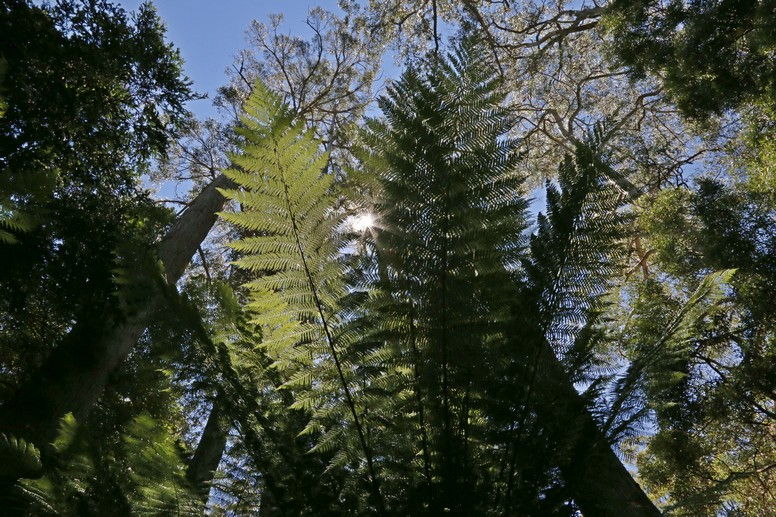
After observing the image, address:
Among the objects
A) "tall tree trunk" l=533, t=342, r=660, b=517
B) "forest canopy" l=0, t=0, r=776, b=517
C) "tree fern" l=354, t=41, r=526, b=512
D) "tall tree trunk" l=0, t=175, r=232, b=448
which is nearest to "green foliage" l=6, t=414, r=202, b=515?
"forest canopy" l=0, t=0, r=776, b=517

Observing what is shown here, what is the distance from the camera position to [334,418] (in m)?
1.29

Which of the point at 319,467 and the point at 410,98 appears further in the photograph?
the point at 410,98

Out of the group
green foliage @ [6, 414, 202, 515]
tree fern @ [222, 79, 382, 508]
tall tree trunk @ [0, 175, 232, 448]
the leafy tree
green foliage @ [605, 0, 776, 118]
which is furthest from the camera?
green foliage @ [605, 0, 776, 118]

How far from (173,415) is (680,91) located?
5822 mm

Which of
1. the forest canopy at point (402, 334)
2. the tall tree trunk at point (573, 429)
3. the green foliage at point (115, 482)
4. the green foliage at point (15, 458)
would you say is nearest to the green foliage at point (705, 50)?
the forest canopy at point (402, 334)

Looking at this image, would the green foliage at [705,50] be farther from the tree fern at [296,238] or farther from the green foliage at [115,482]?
the green foliage at [115,482]

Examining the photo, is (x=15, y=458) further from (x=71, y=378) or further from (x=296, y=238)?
(x=71, y=378)

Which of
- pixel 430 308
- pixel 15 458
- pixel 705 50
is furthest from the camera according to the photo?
pixel 705 50

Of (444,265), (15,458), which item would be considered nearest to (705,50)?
(444,265)

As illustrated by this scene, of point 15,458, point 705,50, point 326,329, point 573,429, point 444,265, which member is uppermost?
point 705,50

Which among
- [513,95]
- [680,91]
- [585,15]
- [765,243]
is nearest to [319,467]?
[765,243]

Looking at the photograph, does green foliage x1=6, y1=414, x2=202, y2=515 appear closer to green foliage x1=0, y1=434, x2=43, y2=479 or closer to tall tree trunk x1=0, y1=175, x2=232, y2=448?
green foliage x1=0, y1=434, x2=43, y2=479

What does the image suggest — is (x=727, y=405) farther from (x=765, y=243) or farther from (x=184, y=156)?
(x=184, y=156)

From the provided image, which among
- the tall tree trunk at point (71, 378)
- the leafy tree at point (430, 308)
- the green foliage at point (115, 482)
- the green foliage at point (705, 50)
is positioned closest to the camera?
the green foliage at point (115, 482)
